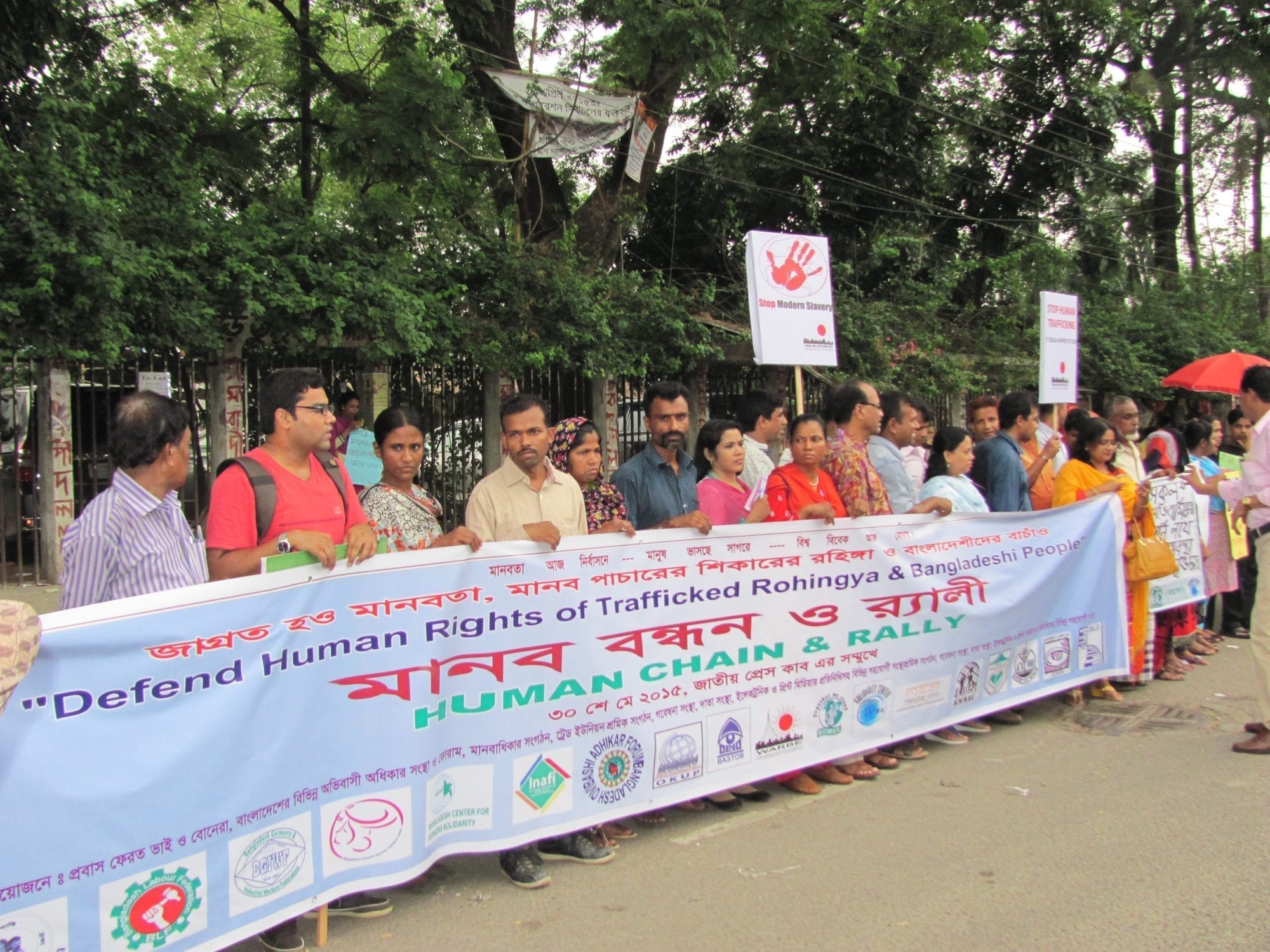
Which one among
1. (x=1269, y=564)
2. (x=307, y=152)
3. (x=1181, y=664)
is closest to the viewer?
(x=1269, y=564)

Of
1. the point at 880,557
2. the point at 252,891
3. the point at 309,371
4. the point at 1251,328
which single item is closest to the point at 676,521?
the point at 880,557

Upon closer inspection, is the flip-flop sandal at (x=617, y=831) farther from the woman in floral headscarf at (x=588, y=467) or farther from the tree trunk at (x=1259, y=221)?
the tree trunk at (x=1259, y=221)

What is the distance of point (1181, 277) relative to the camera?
23.1m

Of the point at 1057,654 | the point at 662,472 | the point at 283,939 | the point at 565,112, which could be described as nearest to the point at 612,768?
the point at 283,939

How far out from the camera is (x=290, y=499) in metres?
3.43

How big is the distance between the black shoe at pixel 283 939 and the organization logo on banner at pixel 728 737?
1671 mm

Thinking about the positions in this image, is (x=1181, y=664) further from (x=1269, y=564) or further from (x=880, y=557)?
(x=880, y=557)

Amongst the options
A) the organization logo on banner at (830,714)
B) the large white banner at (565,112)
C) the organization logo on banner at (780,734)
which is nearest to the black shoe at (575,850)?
the organization logo on banner at (780,734)

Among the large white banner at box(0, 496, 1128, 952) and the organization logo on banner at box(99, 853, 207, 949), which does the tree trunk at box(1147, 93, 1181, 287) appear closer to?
the large white banner at box(0, 496, 1128, 952)

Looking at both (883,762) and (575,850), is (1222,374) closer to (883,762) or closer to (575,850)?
(883,762)

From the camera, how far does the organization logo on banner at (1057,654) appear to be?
5449mm

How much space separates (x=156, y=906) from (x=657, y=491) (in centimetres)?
278

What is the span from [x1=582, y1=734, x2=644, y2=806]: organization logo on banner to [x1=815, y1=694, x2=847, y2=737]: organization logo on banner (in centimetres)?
97

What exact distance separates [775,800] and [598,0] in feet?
27.3
